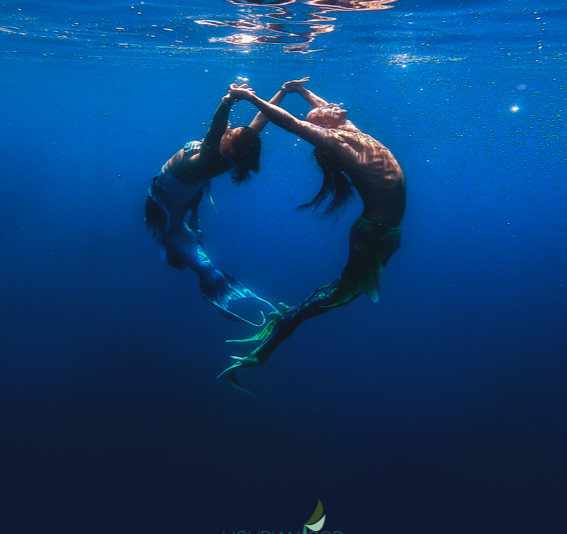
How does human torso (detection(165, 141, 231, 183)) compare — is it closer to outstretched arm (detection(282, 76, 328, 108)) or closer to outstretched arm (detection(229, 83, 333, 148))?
outstretched arm (detection(229, 83, 333, 148))

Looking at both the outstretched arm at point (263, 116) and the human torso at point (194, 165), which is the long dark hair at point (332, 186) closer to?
the outstretched arm at point (263, 116)

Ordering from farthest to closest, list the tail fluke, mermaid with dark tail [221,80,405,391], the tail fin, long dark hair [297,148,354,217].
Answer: the tail fin < the tail fluke < long dark hair [297,148,354,217] < mermaid with dark tail [221,80,405,391]

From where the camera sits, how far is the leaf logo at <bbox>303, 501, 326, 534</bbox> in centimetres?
730

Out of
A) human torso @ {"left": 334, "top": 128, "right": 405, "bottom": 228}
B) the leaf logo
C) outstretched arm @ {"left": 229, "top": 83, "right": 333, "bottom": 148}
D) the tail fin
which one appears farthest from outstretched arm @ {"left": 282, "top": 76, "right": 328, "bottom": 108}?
the leaf logo

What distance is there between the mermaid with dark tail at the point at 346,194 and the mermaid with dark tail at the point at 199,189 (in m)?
0.35

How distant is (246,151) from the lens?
3.90 m

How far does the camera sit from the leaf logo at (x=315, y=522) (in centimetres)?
730

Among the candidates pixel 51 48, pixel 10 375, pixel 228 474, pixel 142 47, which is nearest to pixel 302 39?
pixel 142 47

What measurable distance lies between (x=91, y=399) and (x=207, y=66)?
33.2 ft

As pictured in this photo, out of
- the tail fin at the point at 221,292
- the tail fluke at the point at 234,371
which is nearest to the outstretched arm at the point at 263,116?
the tail fin at the point at 221,292

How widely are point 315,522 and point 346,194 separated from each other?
6510 millimetres

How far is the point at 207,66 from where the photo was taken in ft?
39.3

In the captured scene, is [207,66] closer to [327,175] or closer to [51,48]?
[51,48]

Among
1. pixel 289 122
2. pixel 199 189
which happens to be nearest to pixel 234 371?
pixel 199 189
